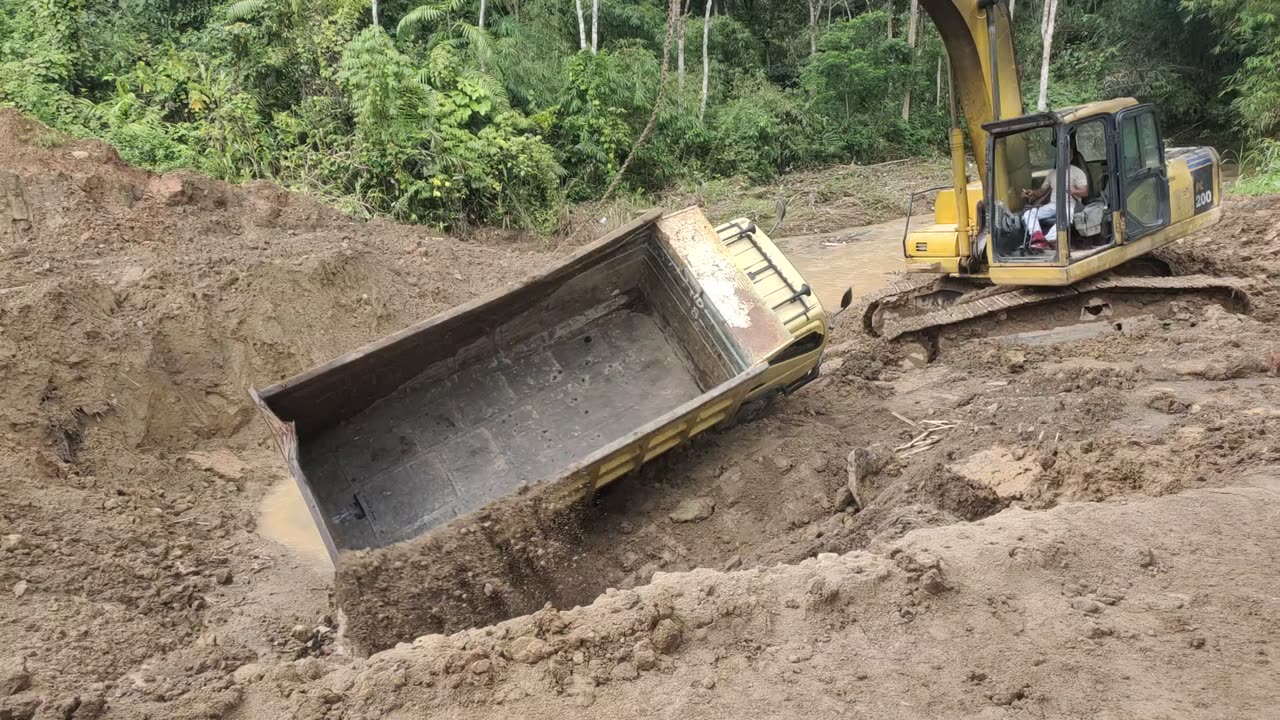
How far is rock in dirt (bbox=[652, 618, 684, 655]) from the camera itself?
10.1ft

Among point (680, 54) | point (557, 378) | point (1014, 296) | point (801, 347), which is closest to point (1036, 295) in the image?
point (1014, 296)

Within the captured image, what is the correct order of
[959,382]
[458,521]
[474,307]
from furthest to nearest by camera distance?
[959,382] → [474,307] → [458,521]

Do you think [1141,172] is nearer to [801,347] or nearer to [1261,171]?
[801,347]

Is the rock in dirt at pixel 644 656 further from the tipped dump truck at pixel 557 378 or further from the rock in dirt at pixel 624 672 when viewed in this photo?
the tipped dump truck at pixel 557 378

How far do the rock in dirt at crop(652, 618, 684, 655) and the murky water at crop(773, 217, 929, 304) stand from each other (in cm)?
822

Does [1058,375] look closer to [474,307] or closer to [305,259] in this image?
[474,307]

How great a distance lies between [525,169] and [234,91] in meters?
4.48

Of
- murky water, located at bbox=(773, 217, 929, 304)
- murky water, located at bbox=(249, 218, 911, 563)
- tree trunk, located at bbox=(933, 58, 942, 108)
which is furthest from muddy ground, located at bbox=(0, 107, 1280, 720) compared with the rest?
tree trunk, located at bbox=(933, 58, 942, 108)

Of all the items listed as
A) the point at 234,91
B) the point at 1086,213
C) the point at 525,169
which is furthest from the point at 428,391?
the point at 234,91

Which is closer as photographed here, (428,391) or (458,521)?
(458,521)

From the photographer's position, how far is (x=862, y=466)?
509cm

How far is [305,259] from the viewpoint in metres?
8.09

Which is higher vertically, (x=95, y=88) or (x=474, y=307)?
→ (x=95, y=88)

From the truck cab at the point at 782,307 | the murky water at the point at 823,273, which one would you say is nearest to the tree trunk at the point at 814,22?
the murky water at the point at 823,273
